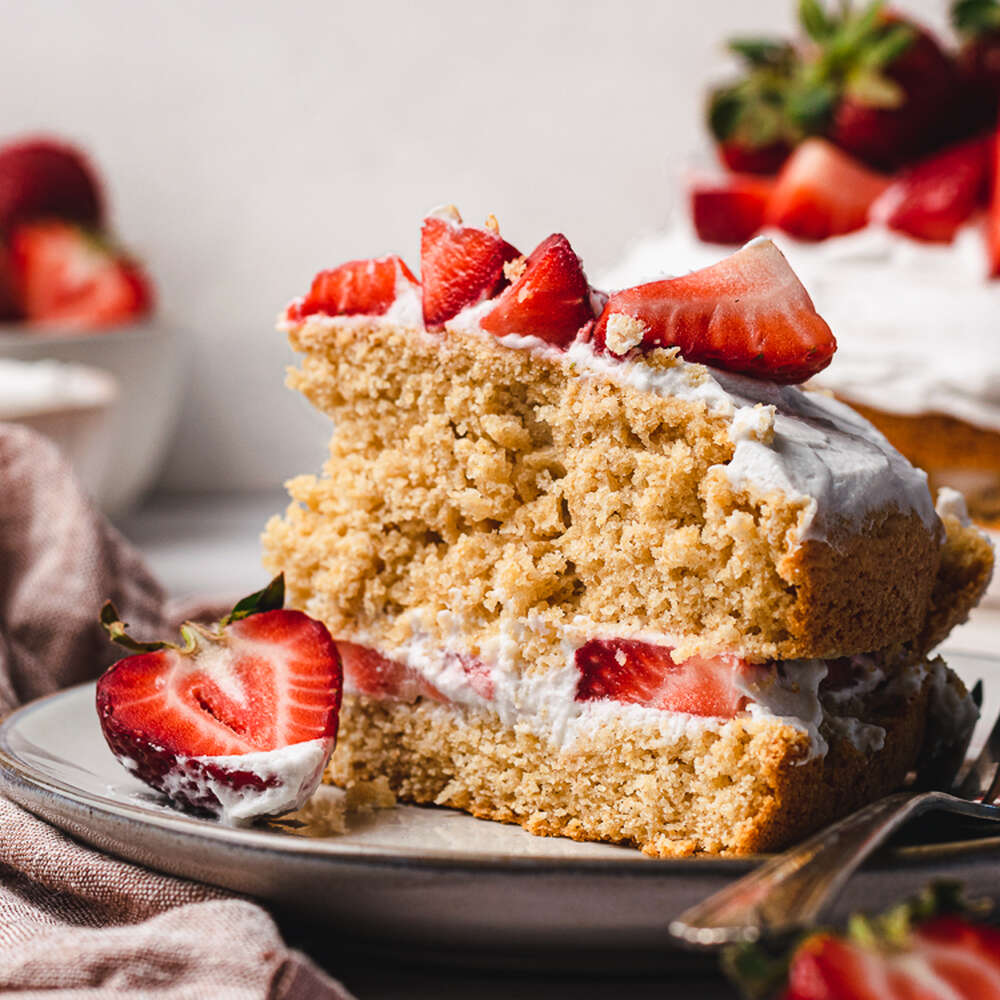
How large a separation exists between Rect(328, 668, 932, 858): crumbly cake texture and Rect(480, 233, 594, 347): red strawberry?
427 mm

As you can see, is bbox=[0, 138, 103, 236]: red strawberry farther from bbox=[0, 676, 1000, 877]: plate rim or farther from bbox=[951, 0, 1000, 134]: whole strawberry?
bbox=[0, 676, 1000, 877]: plate rim

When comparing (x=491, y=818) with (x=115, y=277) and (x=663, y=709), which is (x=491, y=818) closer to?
(x=663, y=709)

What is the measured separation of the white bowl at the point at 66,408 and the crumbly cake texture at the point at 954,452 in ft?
5.37

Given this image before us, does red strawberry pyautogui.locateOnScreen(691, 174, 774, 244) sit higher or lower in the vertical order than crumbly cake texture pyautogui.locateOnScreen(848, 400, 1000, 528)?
higher

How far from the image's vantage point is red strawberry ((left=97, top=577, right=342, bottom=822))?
145 centimetres

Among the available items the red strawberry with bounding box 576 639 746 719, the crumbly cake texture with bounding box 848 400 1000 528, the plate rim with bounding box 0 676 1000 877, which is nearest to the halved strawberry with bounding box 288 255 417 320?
the red strawberry with bounding box 576 639 746 719

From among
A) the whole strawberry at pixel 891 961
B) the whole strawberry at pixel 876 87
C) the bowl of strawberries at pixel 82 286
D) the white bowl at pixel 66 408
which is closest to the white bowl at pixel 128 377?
the bowl of strawberries at pixel 82 286

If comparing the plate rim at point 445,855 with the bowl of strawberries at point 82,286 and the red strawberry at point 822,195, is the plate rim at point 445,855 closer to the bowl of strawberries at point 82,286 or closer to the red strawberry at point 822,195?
the red strawberry at point 822,195

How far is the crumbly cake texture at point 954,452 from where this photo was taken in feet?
A: 8.95

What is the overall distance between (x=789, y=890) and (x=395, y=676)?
0.77 m

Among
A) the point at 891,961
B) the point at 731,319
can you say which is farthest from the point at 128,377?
the point at 891,961

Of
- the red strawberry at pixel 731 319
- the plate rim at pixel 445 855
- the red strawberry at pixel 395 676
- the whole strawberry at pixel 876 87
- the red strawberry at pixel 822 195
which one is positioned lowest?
the red strawberry at pixel 395 676

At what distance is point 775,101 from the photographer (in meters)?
3.31

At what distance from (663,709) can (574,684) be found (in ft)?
0.35
